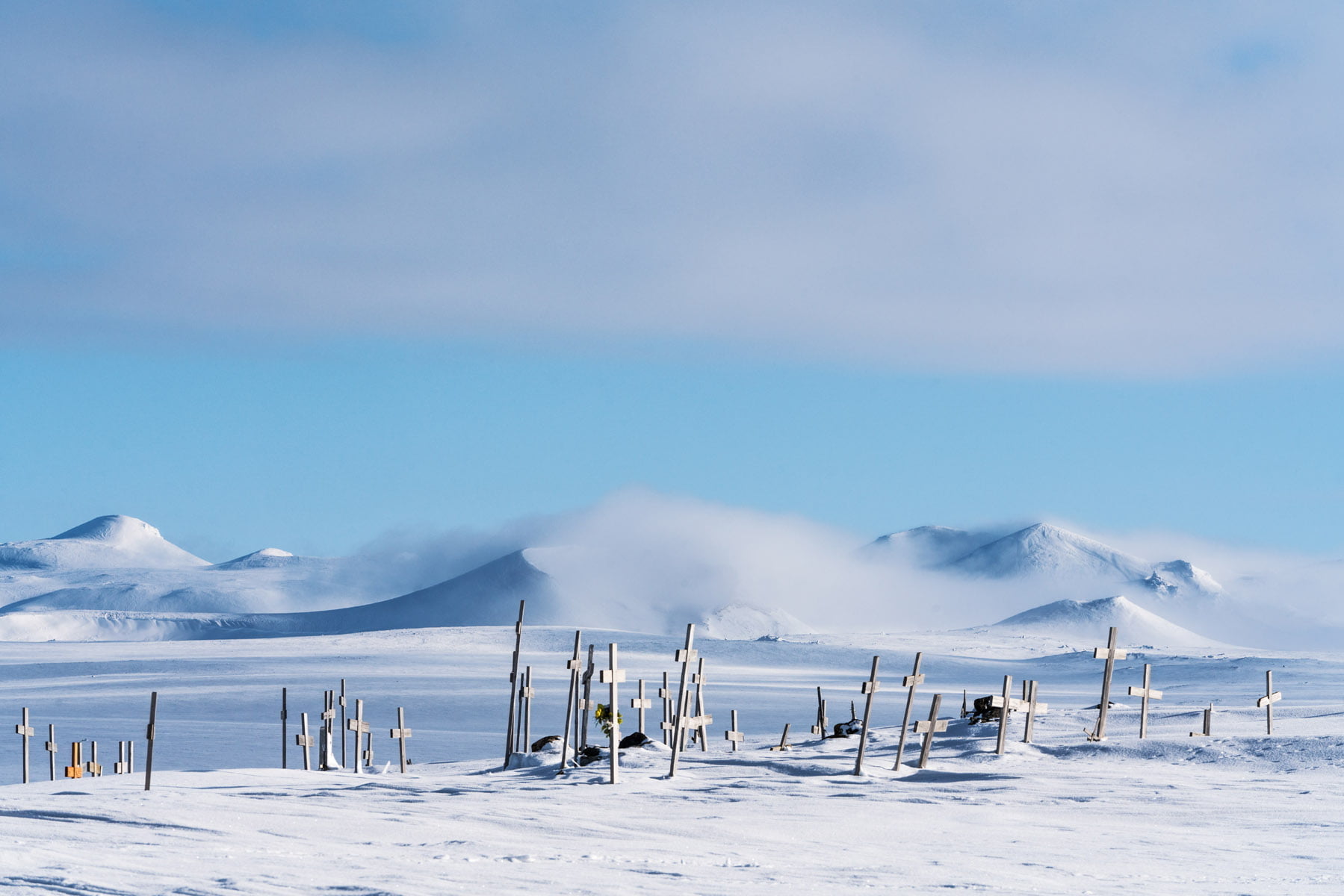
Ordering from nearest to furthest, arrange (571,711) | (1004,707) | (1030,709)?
(1004,707), (571,711), (1030,709)

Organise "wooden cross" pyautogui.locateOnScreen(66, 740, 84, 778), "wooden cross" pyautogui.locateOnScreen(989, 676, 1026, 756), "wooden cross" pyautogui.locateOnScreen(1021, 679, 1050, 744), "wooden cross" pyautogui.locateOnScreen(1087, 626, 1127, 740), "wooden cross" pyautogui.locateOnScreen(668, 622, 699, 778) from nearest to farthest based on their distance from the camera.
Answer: "wooden cross" pyautogui.locateOnScreen(668, 622, 699, 778) < "wooden cross" pyautogui.locateOnScreen(989, 676, 1026, 756) < "wooden cross" pyautogui.locateOnScreen(1021, 679, 1050, 744) < "wooden cross" pyautogui.locateOnScreen(1087, 626, 1127, 740) < "wooden cross" pyautogui.locateOnScreen(66, 740, 84, 778)

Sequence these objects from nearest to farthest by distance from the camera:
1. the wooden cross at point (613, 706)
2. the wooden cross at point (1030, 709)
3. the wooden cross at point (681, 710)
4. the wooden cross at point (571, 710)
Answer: the wooden cross at point (613, 706) < the wooden cross at point (681, 710) < the wooden cross at point (571, 710) < the wooden cross at point (1030, 709)

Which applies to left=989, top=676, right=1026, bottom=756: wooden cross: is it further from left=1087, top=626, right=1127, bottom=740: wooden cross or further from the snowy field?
left=1087, top=626, right=1127, bottom=740: wooden cross

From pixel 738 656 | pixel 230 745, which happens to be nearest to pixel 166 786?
pixel 230 745

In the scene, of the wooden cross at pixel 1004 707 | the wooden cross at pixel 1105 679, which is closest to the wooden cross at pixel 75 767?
the wooden cross at pixel 1004 707

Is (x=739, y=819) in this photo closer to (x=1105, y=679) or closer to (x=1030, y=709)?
(x=1030, y=709)

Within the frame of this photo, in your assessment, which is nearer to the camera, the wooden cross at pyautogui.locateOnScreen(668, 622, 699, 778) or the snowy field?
the snowy field

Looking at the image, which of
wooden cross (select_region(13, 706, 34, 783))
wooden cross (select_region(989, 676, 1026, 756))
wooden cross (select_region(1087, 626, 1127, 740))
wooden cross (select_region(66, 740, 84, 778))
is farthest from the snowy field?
wooden cross (select_region(66, 740, 84, 778))

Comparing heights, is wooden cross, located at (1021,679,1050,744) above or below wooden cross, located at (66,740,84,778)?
above

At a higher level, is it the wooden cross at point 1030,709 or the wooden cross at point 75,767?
the wooden cross at point 1030,709

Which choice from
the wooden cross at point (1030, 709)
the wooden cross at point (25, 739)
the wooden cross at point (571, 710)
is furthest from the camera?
the wooden cross at point (25, 739)

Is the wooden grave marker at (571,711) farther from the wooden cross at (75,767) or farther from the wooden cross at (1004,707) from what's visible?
the wooden cross at (75,767)

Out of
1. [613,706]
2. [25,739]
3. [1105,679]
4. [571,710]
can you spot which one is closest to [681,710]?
[613,706]

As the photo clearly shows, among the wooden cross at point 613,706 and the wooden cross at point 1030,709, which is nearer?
the wooden cross at point 613,706
